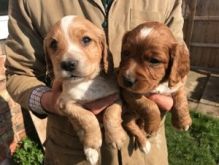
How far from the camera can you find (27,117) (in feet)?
14.6

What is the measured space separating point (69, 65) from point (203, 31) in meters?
7.07

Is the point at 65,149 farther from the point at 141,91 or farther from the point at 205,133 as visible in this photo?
the point at 205,133

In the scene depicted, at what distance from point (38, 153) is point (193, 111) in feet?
8.48

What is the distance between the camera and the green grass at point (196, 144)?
4.45 meters

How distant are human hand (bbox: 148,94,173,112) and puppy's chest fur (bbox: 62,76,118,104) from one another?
9.2 inches

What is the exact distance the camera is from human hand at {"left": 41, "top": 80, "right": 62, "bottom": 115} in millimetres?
2098

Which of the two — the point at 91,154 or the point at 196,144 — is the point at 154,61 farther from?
the point at 196,144

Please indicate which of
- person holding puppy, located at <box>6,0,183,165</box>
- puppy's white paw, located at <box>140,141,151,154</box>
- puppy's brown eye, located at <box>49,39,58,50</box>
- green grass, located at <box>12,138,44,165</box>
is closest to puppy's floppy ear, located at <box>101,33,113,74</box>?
person holding puppy, located at <box>6,0,183,165</box>

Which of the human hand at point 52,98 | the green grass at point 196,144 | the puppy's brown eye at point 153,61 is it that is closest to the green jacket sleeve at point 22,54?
the human hand at point 52,98

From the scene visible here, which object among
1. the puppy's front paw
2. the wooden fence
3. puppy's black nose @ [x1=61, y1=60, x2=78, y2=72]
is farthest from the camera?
the wooden fence

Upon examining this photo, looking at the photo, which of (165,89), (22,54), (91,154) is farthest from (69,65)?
(165,89)

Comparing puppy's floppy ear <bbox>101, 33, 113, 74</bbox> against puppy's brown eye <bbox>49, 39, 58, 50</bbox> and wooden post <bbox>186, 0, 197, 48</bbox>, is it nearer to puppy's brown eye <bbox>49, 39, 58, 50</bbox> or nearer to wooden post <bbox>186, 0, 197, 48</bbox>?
puppy's brown eye <bbox>49, 39, 58, 50</bbox>

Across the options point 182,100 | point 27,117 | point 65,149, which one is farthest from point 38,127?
point 182,100

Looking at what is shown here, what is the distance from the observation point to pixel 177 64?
2105 mm
